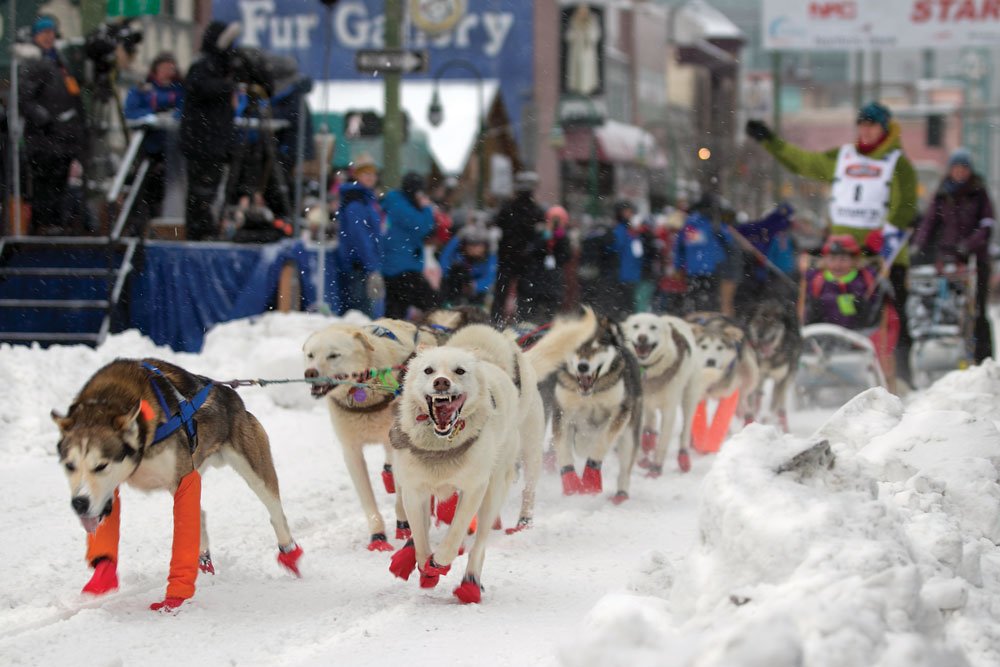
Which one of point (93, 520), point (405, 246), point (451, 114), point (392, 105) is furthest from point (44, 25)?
point (451, 114)

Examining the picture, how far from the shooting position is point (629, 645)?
3275 millimetres

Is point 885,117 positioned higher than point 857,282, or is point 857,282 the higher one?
point 885,117

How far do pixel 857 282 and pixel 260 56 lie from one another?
17.1 feet

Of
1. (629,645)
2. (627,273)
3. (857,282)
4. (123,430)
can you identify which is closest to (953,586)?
(629,645)

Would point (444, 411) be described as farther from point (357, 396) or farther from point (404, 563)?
point (357, 396)

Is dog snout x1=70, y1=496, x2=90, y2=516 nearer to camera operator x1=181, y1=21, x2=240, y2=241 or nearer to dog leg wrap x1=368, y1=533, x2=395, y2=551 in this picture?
dog leg wrap x1=368, y1=533, x2=395, y2=551

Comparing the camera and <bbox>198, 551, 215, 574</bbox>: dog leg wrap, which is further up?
the camera

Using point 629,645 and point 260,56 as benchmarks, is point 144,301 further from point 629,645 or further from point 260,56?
point 629,645

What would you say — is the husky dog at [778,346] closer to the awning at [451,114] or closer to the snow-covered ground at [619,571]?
the snow-covered ground at [619,571]

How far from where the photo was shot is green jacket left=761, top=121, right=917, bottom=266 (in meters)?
10.8

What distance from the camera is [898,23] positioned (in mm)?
23031

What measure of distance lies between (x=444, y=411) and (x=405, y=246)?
617cm

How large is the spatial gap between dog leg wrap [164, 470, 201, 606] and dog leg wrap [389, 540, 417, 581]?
0.73 meters

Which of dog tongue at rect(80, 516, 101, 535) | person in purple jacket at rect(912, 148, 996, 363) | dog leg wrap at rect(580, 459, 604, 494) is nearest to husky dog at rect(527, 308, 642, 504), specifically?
dog leg wrap at rect(580, 459, 604, 494)
